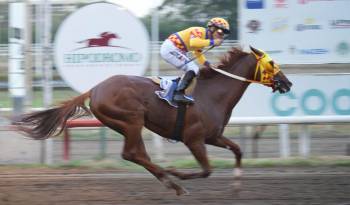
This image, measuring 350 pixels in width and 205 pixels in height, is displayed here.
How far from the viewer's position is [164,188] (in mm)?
7953

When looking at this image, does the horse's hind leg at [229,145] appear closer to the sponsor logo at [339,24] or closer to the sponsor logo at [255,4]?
the sponsor logo at [255,4]

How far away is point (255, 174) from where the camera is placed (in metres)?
9.08

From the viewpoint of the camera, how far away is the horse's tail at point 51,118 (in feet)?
25.5

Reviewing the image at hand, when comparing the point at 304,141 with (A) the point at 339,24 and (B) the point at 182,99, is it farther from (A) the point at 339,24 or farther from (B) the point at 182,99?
(B) the point at 182,99

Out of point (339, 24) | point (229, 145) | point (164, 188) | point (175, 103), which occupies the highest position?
point (339, 24)

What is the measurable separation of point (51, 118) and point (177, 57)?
1773 mm

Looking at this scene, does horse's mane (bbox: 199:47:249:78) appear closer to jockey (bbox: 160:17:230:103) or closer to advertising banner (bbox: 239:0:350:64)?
jockey (bbox: 160:17:230:103)

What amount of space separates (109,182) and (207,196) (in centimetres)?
161

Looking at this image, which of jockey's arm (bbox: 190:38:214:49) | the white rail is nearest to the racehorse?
jockey's arm (bbox: 190:38:214:49)

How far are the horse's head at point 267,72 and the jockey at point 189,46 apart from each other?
2.16 feet

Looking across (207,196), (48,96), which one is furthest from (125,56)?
(207,196)

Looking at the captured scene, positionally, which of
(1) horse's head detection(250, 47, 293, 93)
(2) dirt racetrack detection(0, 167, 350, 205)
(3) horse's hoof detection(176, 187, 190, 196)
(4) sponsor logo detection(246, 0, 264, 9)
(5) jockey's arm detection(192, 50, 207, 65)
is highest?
(4) sponsor logo detection(246, 0, 264, 9)

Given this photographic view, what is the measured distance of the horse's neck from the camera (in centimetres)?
789

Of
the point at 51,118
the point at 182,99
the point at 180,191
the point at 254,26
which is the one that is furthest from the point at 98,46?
the point at 180,191
